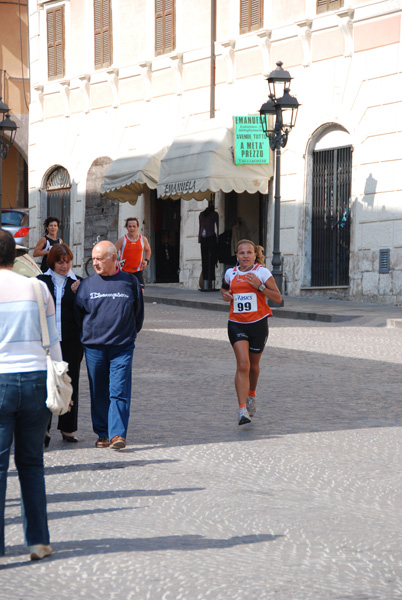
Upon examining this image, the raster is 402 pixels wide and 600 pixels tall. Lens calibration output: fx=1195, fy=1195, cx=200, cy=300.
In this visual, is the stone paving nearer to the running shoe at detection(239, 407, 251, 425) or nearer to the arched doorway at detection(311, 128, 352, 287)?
the running shoe at detection(239, 407, 251, 425)

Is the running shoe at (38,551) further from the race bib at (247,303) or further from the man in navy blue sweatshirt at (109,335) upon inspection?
the race bib at (247,303)

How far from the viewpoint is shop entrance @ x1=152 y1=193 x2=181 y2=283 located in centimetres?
3031

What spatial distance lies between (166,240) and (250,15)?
6.33 metres

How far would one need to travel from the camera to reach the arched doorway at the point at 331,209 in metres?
24.6

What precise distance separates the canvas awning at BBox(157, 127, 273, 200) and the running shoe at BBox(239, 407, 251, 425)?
51.4 feet

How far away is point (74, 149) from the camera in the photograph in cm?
3322

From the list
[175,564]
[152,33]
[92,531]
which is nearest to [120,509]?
[92,531]

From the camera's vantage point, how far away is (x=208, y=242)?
26.8m

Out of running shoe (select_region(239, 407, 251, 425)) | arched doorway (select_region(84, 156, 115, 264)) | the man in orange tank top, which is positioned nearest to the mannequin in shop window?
arched doorway (select_region(84, 156, 115, 264))

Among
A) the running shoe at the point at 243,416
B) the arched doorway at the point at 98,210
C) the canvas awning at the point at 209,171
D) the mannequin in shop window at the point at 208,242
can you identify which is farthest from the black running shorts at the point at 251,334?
the arched doorway at the point at 98,210

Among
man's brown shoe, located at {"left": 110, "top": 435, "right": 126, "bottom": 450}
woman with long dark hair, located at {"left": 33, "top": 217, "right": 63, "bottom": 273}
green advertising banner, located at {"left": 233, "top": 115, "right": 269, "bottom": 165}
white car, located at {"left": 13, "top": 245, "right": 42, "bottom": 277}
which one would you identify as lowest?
man's brown shoe, located at {"left": 110, "top": 435, "right": 126, "bottom": 450}

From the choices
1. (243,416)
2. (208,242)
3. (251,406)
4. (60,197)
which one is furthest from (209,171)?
(243,416)

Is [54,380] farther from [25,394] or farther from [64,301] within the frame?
[64,301]

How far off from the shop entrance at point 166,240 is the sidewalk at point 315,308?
9.62 ft
